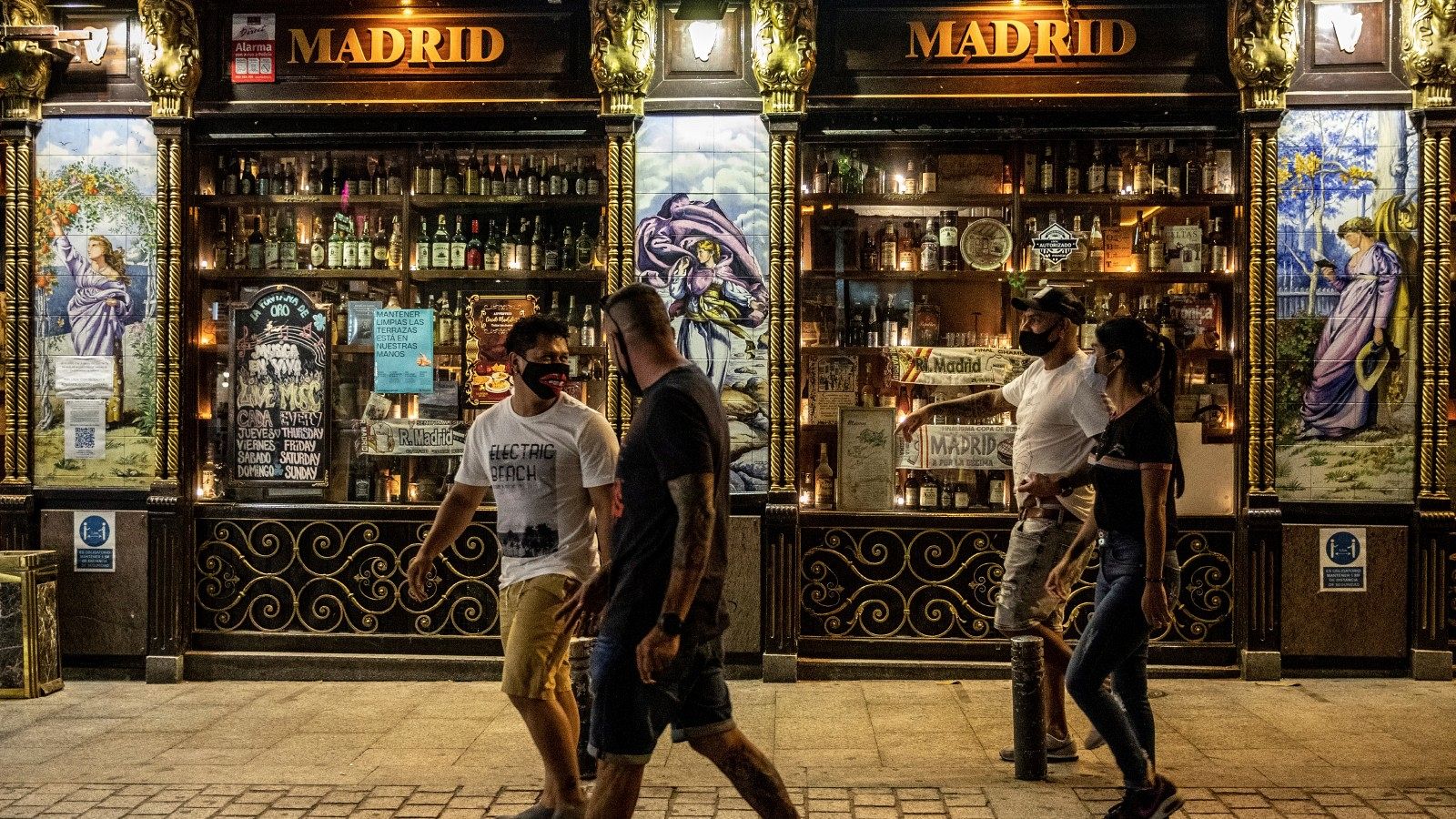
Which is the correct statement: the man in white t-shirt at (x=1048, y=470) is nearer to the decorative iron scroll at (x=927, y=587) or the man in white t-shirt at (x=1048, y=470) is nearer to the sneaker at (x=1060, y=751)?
the sneaker at (x=1060, y=751)

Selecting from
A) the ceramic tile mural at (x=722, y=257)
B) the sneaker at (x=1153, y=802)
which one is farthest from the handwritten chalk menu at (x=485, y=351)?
the sneaker at (x=1153, y=802)

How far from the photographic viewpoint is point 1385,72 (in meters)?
8.37

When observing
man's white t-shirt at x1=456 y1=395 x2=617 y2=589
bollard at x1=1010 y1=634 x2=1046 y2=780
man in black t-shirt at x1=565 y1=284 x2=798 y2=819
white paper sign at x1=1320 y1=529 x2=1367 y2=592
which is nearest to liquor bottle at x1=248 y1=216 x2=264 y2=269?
man's white t-shirt at x1=456 y1=395 x2=617 y2=589

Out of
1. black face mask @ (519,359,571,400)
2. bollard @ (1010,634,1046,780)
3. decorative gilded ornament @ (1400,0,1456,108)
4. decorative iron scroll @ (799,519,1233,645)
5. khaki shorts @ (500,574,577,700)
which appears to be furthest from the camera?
decorative iron scroll @ (799,519,1233,645)

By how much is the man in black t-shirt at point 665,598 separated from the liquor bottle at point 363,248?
16.1 feet

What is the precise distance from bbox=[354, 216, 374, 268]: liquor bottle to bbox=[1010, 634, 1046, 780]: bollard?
5079 millimetres

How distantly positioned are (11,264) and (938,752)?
647cm

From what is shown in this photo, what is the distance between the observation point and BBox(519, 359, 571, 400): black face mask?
550 centimetres

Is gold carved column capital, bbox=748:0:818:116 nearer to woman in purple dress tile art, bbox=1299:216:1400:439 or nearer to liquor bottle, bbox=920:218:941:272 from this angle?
liquor bottle, bbox=920:218:941:272

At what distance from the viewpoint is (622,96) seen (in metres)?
8.49

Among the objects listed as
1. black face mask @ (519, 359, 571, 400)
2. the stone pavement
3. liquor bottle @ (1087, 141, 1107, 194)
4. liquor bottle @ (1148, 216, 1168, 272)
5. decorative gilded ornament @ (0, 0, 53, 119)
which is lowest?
the stone pavement

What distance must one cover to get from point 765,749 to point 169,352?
463 cm

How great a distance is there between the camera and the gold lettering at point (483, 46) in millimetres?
8672

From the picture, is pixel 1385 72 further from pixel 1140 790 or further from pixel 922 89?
pixel 1140 790
